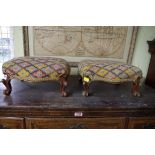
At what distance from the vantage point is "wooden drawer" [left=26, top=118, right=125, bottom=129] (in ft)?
3.64

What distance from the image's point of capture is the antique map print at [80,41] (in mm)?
1534

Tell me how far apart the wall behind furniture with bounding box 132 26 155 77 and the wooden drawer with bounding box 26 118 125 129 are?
2.53 feet

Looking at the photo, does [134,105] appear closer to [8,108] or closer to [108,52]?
[108,52]

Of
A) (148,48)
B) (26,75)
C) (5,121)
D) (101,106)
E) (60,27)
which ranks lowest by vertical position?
(5,121)

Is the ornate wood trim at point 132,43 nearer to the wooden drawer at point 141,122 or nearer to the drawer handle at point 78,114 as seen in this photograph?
the wooden drawer at point 141,122

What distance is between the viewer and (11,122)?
43.5 inches

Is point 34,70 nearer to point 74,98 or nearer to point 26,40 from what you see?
point 74,98

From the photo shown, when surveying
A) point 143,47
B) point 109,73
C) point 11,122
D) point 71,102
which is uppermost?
point 143,47

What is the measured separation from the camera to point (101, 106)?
3.69 feet

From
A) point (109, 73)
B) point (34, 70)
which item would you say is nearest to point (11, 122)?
point (34, 70)

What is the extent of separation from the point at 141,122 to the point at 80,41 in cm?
87

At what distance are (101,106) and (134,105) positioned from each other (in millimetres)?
235

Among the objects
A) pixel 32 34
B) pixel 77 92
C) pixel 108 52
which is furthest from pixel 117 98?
pixel 32 34

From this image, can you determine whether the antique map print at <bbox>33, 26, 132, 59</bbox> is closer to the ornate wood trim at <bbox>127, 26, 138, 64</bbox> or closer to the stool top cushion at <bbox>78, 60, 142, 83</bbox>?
the ornate wood trim at <bbox>127, 26, 138, 64</bbox>
